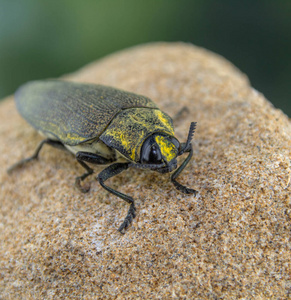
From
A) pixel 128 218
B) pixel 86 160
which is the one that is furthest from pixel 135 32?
pixel 128 218

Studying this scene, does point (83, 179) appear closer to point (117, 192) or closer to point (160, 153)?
A: point (117, 192)

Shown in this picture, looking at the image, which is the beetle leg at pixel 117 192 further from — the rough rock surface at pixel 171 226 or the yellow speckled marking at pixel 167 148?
the yellow speckled marking at pixel 167 148

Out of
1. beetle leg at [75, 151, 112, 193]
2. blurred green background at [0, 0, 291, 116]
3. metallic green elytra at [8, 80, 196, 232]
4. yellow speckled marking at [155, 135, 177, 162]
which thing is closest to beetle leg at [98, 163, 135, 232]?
metallic green elytra at [8, 80, 196, 232]

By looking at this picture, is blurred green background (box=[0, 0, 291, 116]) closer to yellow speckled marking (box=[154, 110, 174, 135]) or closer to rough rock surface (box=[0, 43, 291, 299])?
rough rock surface (box=[0, 43, 291, 299])

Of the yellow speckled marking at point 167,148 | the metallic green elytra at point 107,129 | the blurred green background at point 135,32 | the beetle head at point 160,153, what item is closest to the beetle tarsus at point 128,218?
the metallic green elytra at point 107,129

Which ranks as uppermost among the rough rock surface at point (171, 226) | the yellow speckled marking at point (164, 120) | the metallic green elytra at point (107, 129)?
the yellow speckled marking at point (164, 120)

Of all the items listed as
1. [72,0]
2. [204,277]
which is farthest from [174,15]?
[204,277]
